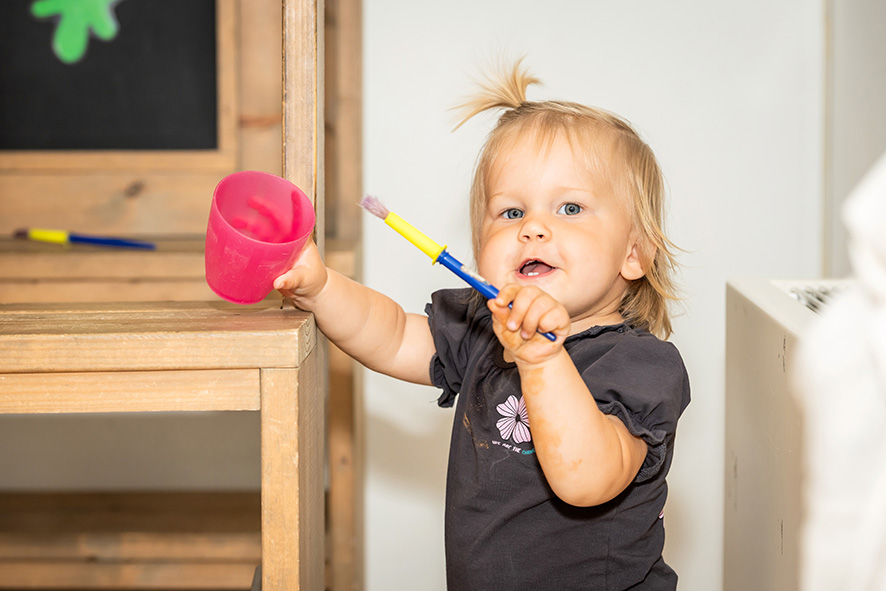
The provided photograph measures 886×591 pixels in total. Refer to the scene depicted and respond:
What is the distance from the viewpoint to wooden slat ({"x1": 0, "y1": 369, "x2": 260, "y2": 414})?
582 millimetres

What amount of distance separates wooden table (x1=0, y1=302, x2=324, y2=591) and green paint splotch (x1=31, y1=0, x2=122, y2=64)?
2.68ft

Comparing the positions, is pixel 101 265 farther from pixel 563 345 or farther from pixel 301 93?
pixel 563 345

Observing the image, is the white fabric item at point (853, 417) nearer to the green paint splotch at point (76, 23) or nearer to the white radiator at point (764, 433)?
the white radiator at point (764, 433)

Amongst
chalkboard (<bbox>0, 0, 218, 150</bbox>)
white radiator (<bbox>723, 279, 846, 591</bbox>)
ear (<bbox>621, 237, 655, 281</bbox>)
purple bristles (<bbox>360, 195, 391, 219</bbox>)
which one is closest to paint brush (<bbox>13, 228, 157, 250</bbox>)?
chalkboard (<bbox>0, 0, 218, 150</bbox>)

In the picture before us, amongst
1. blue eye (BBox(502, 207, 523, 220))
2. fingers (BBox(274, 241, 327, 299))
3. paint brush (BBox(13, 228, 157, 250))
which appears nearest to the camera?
fingers (BBox(274, 241, 327, 299))

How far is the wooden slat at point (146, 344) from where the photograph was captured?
575 mm

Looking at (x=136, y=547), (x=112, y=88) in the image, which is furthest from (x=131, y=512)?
(x=112, y=88)

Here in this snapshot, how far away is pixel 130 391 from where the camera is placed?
590 mm

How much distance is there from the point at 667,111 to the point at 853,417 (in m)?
1.00

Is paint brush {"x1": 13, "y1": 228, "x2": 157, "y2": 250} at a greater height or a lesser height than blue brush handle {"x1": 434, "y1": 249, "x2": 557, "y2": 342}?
lesser

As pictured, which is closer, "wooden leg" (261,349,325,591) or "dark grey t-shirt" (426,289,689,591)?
"wooden leg" (261,349,325,591)

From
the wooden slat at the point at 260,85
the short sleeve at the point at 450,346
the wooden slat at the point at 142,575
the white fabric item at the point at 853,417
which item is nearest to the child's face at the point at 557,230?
the short sleeve at the point at 450,346

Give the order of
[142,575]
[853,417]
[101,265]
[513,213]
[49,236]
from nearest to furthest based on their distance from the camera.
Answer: [853,417]
[513,213]
[101,265]
[49,236]
[142,575]

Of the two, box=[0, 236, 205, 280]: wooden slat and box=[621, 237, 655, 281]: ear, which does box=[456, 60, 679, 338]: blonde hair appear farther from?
box=[0, 236, 205, 280]: wooden slat
